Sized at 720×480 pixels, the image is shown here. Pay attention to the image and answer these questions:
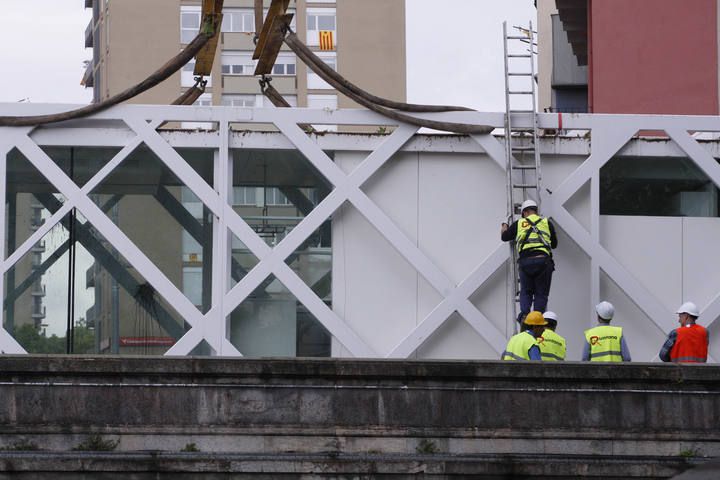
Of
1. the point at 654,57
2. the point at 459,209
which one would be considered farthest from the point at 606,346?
the point at 654,57

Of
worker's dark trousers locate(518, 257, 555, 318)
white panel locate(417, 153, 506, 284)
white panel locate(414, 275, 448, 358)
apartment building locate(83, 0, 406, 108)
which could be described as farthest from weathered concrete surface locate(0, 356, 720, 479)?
apartment building locate(83, 0, 406, 108)

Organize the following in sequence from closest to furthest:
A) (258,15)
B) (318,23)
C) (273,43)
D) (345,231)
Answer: (345,231) < (273,43) < (258,15) < (318,23)

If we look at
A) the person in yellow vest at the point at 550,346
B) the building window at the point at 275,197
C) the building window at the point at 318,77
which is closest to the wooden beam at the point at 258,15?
the building window at the point at 275,197

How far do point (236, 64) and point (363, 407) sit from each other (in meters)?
66.4

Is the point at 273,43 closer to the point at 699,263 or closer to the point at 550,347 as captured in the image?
the point at 699,263

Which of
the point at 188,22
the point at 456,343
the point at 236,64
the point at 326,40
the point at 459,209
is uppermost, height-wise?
the point at 188,22

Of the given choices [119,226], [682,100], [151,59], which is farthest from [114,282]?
[151,59]

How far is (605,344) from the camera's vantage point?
637 inches

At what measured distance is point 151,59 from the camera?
7662 centimetres

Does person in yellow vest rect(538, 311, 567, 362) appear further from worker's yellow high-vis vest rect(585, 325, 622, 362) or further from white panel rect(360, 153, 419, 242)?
white panel rect(360, 153, 419, 242)

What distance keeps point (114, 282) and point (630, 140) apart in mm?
7405

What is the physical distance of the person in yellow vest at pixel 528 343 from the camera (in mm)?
15859

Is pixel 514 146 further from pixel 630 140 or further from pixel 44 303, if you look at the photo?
pixel 44 303

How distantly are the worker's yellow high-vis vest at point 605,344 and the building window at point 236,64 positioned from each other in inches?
2514
